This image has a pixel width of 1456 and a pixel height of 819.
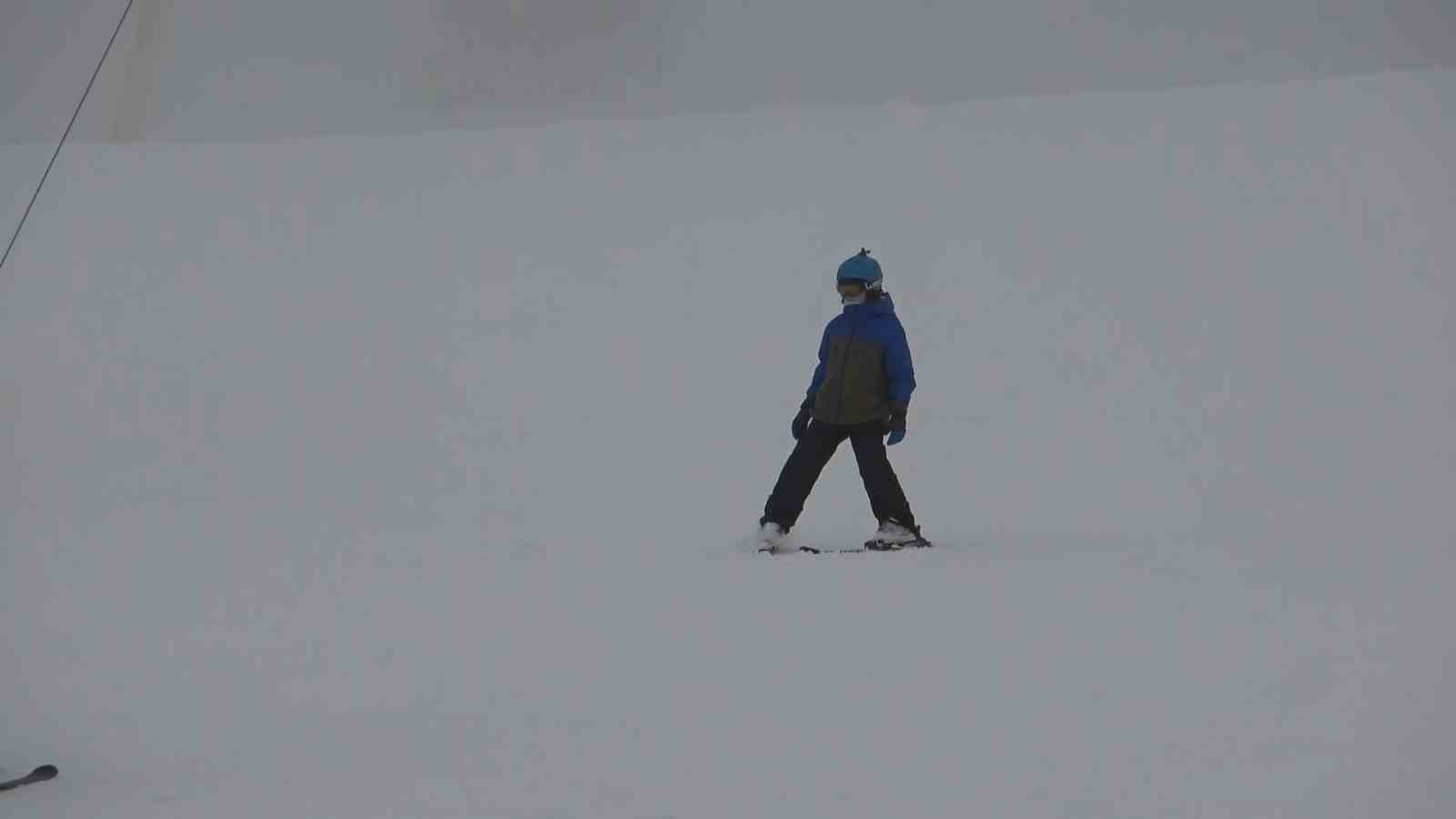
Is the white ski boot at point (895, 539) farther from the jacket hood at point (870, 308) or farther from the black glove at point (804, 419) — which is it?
the jacket hood at point (870, 308)

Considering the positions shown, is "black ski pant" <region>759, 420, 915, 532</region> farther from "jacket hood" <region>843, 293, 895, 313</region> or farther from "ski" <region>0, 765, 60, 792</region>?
"ski" <region>0, 765, 60, 792</region>

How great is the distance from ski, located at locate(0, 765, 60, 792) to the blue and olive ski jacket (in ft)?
11.0

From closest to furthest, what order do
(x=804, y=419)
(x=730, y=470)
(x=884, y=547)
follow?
(x=884, y=547) → (x=804, y=419) → (x=730, y=470)

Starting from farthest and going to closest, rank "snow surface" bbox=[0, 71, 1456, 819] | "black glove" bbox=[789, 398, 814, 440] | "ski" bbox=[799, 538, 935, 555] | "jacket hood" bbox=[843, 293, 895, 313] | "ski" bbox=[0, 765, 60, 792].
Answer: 1. "black glove" bbox=[789, 398, 814, 440]
2. "jacket hood" bbox=[843, 293, 895, 313]
3. "ski" bbox=[799, 538, 935, 555]
4. "snow surface" bbox=[0, 71, 1456, 819]
5. "ski" bbox=[0, 765, 60, 792]

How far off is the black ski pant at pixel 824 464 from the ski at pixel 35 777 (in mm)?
3150

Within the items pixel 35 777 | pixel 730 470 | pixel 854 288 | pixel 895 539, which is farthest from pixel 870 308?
pixel 35 777

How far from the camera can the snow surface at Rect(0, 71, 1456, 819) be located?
2709 mm

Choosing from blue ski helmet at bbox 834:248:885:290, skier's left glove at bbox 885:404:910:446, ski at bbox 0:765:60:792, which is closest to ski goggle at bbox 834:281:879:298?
blue ski helmet at bbox 834:248:885:290

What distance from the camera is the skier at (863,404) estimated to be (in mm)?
5430

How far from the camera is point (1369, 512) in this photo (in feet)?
20.3

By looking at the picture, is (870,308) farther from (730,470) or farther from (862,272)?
(730,470)

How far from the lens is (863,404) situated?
215 inches

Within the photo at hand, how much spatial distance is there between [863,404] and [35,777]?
341 centimetres

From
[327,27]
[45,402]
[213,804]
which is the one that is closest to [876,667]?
[213,804]
